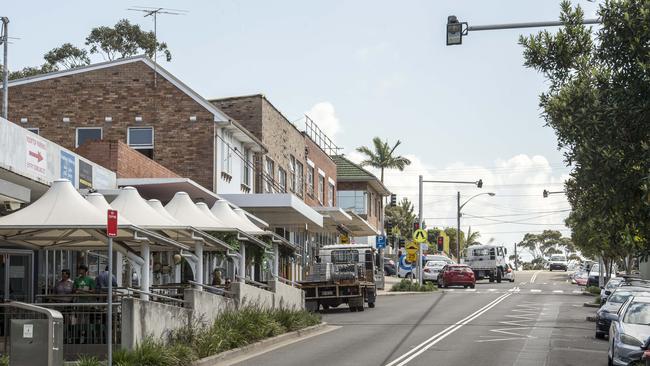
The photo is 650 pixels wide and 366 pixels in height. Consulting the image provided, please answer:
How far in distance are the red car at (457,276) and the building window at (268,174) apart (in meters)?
16.7

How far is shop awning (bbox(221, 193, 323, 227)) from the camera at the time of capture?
121ft

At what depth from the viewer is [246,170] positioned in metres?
42.8

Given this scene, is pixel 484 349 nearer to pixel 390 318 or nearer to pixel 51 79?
pixel 390 318

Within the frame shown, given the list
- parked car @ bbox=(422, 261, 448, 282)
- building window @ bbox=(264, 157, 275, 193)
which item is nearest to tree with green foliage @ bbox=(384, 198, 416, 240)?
parked car @ bbox=(422, 261, 448, 282)

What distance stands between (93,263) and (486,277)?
158 feet

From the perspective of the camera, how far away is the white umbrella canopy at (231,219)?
93.5ft

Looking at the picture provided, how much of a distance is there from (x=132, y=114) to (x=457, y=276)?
25.6 metres

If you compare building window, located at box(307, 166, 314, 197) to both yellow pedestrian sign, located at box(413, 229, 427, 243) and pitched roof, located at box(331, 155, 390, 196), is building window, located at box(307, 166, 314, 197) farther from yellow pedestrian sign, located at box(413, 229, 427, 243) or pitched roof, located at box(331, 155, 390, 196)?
pitched roof, located at box(331, 155, 390, 196)

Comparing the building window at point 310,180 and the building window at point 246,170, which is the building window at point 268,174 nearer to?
the building window at point 246,170

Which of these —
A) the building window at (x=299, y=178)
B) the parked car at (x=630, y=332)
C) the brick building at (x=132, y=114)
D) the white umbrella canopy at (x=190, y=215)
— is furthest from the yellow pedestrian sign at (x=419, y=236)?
the parked car at (x=630, y=332)

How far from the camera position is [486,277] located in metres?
73.6

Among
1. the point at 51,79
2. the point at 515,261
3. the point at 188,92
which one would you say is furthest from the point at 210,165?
the point at 515,261

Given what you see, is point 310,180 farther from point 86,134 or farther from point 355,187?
point 86,134

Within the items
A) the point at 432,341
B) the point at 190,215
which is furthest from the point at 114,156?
the point at 432,341
